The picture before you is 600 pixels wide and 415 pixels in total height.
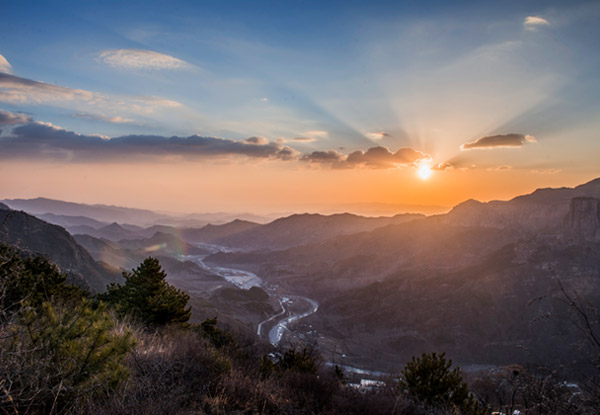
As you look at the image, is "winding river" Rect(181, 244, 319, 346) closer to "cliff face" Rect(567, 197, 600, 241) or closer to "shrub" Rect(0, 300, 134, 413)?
"shrub" Rect(0, 300, 134, 413)

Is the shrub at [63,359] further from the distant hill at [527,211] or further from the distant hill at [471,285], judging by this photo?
the distant hill at [527,211]

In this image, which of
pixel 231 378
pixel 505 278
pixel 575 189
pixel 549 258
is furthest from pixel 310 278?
pixel 231 378

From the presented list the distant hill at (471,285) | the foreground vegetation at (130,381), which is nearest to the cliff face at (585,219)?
the distant hill at (471,285)

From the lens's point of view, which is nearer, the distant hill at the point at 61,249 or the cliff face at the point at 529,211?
the distant hill at the point at 61,249

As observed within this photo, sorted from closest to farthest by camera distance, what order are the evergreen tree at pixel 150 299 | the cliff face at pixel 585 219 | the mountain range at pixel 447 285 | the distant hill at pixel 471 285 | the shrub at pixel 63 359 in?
the shrub at pixel 63 359 < the evergreen tree at pixel 150 299 < the mountain range at pixel 447 285 < the distant hill at pixel 471 285 < the cliff face at pixel 585 219

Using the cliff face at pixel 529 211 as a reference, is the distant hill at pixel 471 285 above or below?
below

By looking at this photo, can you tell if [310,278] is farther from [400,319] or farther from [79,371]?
[79,371]
